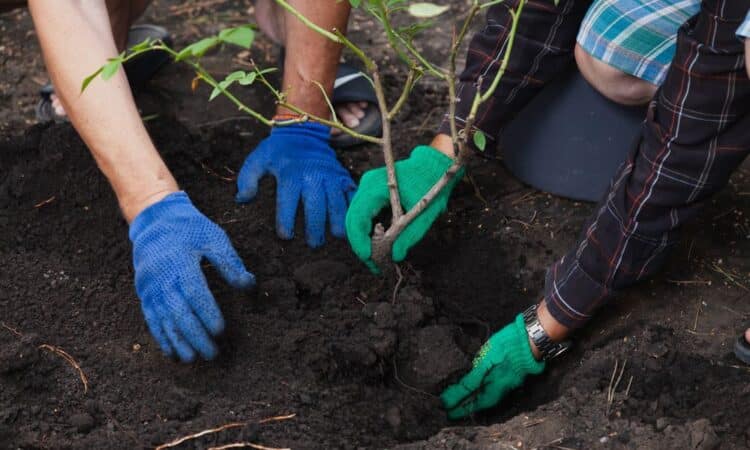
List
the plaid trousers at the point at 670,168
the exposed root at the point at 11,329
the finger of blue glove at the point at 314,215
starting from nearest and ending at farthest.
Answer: the plaid trousers at the point at 670,168 < the exposed root at the point at 11,329 < the finger of blue glove at the point at 314,215

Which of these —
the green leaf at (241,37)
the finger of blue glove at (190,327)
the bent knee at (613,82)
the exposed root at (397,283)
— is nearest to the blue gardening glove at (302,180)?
the exposed root at (397,283)

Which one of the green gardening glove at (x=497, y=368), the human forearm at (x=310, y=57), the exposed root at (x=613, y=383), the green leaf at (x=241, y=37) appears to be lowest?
the green gardening glove at (x=497, y=368)

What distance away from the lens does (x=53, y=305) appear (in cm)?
174

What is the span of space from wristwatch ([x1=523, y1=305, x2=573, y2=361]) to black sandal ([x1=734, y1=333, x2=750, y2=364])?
323 millimetres

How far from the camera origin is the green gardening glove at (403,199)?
180 cm

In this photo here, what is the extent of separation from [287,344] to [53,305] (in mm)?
514

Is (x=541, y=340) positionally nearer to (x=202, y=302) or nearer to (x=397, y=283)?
(x=397, y=283)

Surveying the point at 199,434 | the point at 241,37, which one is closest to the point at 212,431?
the point at 199,434

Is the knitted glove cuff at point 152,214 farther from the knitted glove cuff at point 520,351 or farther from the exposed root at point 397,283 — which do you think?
the knitted glove cuff at point 520,351

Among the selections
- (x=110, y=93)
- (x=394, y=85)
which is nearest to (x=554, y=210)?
(x=394, y=85)

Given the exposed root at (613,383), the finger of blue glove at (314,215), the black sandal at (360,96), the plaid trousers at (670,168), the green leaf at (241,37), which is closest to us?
the green leaf at (241,37)

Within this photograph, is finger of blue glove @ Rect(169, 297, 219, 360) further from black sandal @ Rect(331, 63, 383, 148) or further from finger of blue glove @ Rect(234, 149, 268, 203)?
black sandal @ Rect(331, 63, 383, 148)

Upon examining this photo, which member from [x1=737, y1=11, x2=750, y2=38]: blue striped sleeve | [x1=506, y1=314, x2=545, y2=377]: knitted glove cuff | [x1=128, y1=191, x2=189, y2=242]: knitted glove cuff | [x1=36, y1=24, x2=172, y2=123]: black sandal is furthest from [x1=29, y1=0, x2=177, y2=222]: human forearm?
[x1=737, y1=11, x2=750, y2=38]: blue striped sleeve

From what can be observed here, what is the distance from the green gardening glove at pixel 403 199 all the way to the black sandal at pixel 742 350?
66 centimetres
